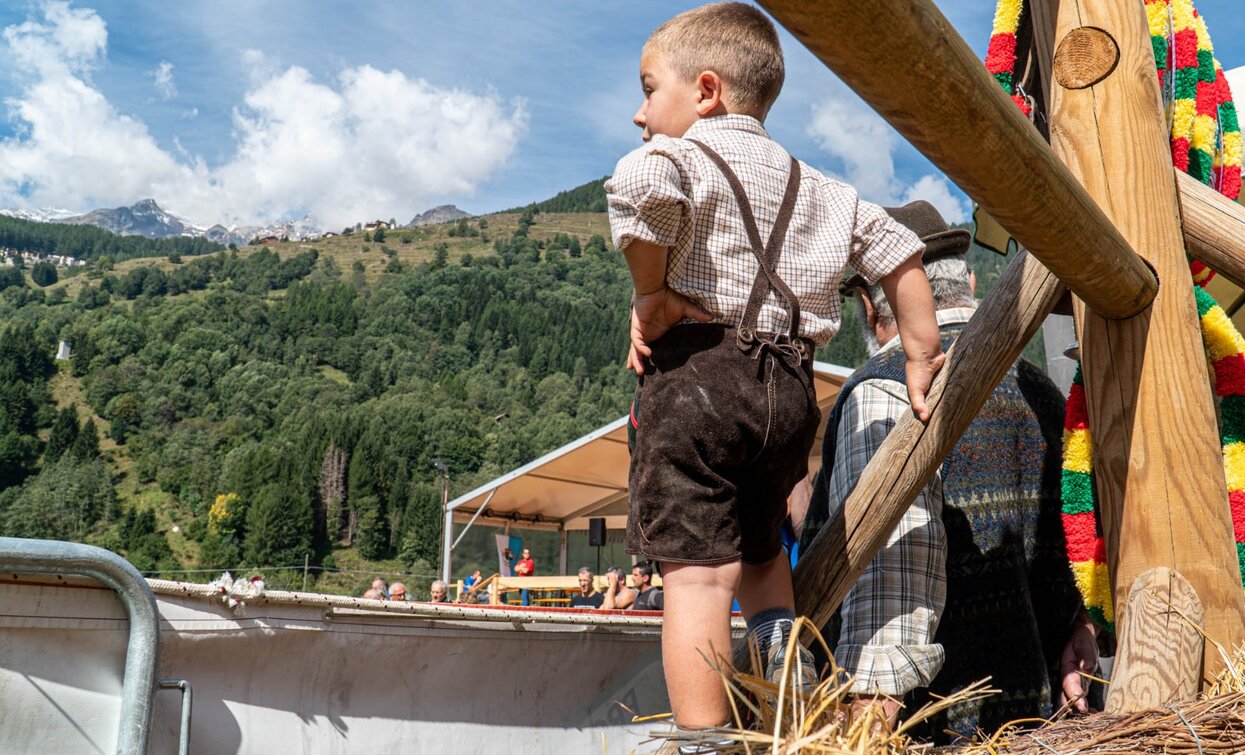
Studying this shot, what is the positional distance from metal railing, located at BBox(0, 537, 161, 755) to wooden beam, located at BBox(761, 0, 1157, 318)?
133 cm

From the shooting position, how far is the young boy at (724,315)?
4.45 ft

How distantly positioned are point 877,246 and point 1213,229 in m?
0.68

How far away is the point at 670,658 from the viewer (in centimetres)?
134

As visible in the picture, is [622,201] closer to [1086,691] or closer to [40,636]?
[40,636]

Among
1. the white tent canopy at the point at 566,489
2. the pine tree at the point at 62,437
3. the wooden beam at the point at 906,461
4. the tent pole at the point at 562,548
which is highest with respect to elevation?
the pine tree at the point at 62,437

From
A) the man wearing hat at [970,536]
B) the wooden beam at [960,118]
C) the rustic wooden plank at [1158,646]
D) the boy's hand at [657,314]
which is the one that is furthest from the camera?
the man wearing hat at [970,536]

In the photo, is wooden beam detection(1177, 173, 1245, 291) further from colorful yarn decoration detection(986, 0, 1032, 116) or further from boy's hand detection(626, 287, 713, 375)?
boy's hand detection(626, 287, 713, 375)

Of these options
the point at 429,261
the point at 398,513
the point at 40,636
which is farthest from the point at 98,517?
the point at 40,636

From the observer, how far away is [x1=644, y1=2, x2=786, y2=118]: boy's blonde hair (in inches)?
65.3

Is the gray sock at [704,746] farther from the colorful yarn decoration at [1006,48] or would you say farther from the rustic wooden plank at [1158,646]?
the colorful yarn decoration at [1006,48]

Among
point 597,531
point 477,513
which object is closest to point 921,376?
point 477,513

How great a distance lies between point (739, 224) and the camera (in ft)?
4.98

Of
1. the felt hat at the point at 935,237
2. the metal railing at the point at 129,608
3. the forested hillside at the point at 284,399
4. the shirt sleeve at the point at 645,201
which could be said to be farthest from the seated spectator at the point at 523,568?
the forested hillside at the point at 284,399

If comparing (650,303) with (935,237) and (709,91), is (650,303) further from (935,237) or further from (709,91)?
(935,237)
